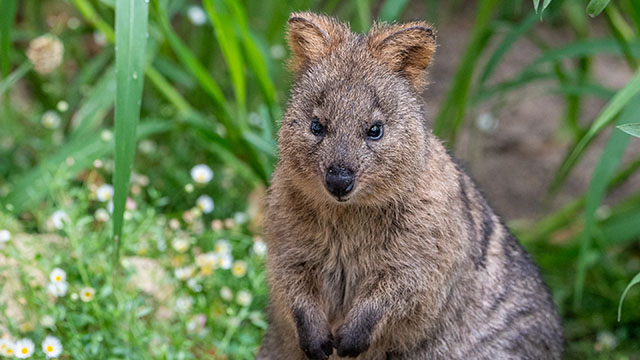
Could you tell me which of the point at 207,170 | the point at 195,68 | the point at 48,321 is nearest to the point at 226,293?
the point at 207,170

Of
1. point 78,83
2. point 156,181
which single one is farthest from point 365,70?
point 78,83

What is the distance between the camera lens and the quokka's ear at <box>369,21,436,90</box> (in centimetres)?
346

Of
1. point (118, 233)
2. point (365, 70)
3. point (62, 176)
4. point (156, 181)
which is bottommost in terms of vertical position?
point (156, 181)

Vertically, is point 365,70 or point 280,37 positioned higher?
point 365,70

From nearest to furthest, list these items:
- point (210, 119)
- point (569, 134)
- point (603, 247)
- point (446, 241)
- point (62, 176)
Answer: point (446, 241), point (62, 176), point (603, 247), point (210, 119), point (569, 134)

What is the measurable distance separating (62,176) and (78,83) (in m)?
1.79

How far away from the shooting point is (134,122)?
12.0 feet

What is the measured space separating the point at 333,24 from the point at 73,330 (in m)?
1.78

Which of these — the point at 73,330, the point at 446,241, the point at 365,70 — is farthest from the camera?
the point at 73,330

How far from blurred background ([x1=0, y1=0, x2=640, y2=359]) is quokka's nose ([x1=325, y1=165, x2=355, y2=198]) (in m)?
0.86

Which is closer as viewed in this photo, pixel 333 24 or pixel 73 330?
pixel 333 24

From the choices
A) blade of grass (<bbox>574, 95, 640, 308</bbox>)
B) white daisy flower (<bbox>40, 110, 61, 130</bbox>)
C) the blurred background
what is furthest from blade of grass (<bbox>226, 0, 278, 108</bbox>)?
blade of grass (<bbox>574, 95, 640, 308</bbox>)

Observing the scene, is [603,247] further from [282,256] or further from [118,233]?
[118,233]

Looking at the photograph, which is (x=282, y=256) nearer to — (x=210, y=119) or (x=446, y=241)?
(x=446, y=241)
